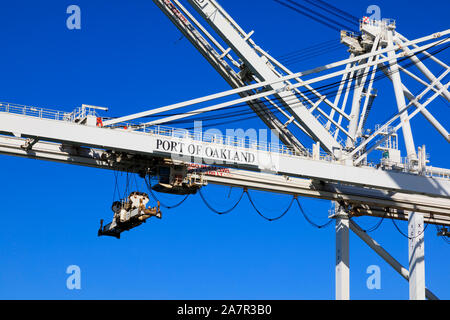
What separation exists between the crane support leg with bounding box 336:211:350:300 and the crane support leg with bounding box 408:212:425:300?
3.35m

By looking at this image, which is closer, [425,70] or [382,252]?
[425,70]

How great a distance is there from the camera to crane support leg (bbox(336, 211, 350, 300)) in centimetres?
4381

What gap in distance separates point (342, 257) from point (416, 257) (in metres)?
3.88

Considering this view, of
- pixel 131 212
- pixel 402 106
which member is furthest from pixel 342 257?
pixel 131 212

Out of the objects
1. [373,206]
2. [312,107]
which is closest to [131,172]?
[312,107]

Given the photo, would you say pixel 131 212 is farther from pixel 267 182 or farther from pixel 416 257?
pixel 416 257

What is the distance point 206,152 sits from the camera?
1437 inches

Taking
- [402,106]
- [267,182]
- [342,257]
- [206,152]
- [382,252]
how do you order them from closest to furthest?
1. [206,152]
2. [267,182]
3. [402,106]
4. [342,257]
5. [382,252]

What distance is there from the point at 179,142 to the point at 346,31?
1516cm

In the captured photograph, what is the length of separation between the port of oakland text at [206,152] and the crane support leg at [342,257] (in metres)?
9.17

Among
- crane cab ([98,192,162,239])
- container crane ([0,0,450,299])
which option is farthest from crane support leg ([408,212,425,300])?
crane cab ([98,192,162,239])

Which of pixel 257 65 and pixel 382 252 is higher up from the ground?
pixel 257 65

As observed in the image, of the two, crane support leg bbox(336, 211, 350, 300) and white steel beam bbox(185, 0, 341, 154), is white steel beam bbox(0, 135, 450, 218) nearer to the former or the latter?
crane support leg bbox(336, 211, 350, 300)
